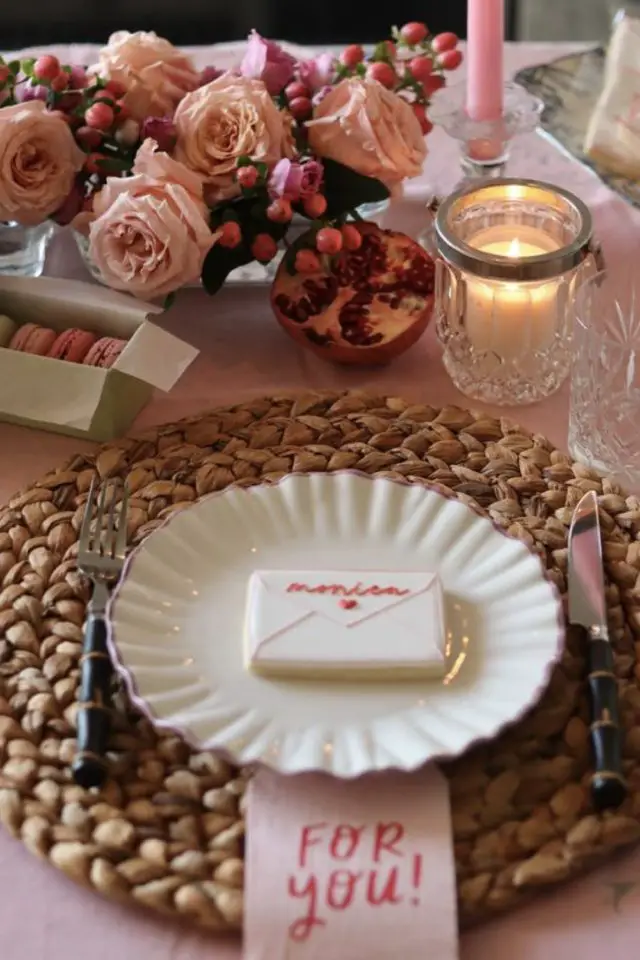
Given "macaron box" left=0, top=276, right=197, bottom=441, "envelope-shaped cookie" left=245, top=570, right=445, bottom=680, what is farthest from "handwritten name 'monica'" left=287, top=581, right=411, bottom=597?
"macaron box" left=0, top=276, right=197, bottom=441

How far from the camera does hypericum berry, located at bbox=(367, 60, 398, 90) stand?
96 cm

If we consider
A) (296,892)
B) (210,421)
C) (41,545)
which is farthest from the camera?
(210,421)

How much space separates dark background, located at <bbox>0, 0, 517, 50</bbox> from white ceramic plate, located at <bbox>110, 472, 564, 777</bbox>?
1706 mm

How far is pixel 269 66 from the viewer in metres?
0.96

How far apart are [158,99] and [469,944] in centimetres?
68

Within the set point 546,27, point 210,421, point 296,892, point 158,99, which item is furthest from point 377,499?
point 546,27

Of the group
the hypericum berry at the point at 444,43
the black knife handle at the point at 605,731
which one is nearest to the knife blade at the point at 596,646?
the black knife handle at the point at 605,731

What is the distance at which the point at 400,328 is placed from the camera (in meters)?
0.92

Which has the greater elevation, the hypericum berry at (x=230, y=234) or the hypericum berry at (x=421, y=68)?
the hypericum berry at (x=421, y=68)

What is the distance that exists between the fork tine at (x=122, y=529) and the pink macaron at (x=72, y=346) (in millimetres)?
141

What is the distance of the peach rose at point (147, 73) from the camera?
0.95 m

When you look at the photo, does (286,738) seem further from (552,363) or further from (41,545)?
(552,363)

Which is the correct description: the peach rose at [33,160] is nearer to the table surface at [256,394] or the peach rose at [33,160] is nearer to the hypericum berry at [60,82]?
the hypericum berry at [60,82]

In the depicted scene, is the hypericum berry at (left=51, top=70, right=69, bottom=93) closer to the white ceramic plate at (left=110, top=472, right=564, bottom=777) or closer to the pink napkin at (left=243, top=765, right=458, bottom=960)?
the white ceramic plate at (left=110, top=472, right=564, bottom=777)
